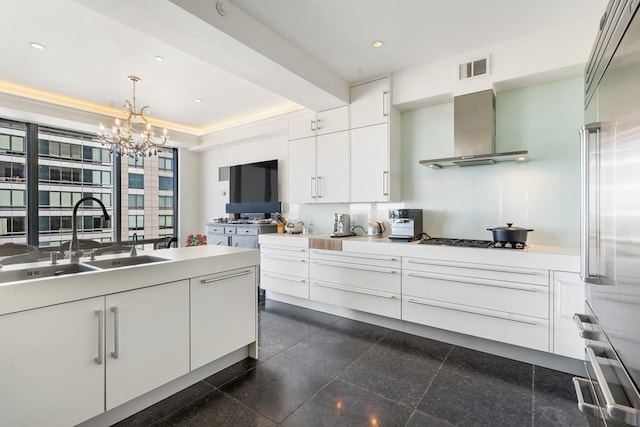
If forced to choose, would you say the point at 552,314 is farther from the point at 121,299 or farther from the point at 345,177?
the point at 121,299

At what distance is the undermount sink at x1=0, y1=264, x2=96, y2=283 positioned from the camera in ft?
5.10

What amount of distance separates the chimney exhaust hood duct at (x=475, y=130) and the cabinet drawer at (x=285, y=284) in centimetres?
199

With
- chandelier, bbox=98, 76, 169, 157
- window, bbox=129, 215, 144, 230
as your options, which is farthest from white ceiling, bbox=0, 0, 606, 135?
window, bbox=129, 215, 144, 230

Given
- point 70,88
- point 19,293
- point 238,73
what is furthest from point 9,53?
point 19,293

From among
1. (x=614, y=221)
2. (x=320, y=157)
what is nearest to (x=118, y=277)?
(x=614, y=221)

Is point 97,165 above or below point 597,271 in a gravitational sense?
above

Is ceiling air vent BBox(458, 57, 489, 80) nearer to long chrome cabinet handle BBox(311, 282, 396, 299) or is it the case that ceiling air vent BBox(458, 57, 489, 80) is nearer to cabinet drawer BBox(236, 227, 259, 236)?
long chrome cabinet handle BBox(311, 282, 396, 299)

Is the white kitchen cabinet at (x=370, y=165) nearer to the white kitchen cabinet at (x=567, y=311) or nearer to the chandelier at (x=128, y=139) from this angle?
the white kitchen cabinet at (x=567, y=311)

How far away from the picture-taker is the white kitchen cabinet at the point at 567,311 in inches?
81.7

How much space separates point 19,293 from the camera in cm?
126

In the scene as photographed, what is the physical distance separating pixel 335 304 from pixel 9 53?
4.04 meters

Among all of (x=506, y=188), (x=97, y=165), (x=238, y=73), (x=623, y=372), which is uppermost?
(x=238, y=73)

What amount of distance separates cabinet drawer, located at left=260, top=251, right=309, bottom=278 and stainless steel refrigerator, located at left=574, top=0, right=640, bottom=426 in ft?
8.64

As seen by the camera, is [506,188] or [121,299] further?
[506,188]
